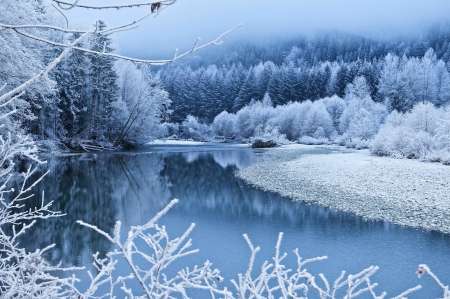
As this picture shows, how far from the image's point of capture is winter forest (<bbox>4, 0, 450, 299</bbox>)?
1332 mm

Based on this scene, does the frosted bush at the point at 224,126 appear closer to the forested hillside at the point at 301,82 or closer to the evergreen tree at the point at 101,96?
the forested hillside at the point at 301,82

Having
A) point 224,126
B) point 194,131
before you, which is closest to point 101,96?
point 194,131

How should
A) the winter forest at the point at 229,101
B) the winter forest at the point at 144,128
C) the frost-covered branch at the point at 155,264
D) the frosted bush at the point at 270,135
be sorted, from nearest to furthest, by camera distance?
the frost-covered branch at the point at 155,264 < the winter forest at the point at 144,128 < the winter forest at the point at 229,101 < the frosted bush at the point at 270,135

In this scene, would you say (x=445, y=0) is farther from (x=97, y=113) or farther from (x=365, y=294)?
(x=365, y=294)

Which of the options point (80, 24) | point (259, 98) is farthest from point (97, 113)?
point (259, 98)

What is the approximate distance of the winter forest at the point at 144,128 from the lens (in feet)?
4.37

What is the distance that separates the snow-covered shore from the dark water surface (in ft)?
2.42

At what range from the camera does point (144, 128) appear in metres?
33.9

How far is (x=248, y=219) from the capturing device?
941 cm

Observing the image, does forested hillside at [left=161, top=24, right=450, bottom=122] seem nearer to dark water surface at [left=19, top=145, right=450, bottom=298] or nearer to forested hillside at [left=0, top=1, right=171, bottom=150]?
forested hillside at [left=0, top=1, right=171, bottom=150]

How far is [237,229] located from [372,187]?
6251 millimetres

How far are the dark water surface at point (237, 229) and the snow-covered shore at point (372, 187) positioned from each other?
739mm

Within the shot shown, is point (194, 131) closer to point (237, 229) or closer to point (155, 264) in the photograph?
point (237, 229)

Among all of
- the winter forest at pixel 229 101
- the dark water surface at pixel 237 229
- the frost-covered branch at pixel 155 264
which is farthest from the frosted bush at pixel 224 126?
the frost-covered branch at pixel 155 264
